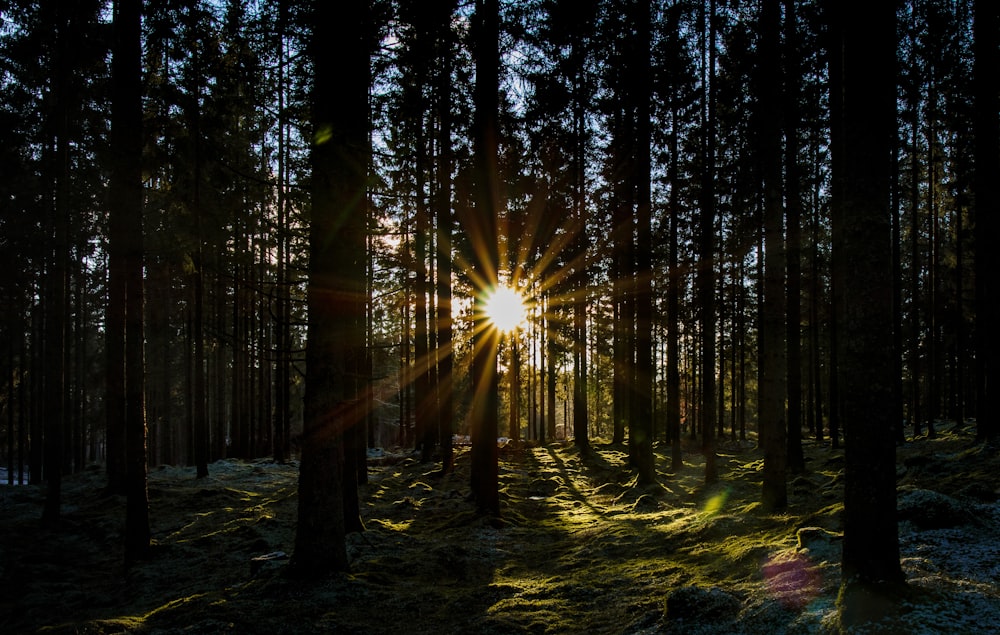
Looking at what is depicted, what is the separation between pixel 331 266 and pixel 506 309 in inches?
540

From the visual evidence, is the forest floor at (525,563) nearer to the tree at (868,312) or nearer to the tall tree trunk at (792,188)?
the tree at (868,312)

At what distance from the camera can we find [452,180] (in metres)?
16.3

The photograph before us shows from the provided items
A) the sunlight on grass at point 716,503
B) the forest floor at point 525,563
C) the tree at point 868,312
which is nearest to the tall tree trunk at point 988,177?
the forest floor at point 525,563

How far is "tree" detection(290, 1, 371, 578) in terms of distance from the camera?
295 inches

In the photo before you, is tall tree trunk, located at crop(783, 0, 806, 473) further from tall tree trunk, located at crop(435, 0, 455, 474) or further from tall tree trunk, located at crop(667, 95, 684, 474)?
tall tree trunk, located at crop(435, 0, 455, 474)

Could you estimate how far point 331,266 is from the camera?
7867mm

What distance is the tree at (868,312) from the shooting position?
4.16 meters

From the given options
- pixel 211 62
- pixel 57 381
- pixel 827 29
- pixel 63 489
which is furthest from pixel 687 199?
pixel 63 489

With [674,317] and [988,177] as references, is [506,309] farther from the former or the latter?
[988,177]

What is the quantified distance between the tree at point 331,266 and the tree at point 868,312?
19.8 feet

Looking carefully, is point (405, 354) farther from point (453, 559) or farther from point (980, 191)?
point (980, 191)

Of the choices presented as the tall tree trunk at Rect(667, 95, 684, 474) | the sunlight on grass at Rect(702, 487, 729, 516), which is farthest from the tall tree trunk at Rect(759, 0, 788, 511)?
the tall tree trunk at Rect(667, 95, 684, 474)

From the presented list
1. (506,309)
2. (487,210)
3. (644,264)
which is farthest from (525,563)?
(506,309)

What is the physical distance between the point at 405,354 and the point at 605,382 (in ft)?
66.1
